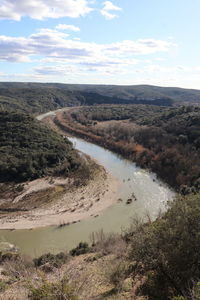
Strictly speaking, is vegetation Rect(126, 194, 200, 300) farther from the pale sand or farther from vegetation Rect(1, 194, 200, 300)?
the pale sand

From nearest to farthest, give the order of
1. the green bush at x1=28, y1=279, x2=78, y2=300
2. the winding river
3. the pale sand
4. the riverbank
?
the green bush at x1=28, y1=279, x2=78, y2=300 < the winding river < the pale sand < the riverbank

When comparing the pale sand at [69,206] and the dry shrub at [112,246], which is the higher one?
the dry shrub at [112,246]

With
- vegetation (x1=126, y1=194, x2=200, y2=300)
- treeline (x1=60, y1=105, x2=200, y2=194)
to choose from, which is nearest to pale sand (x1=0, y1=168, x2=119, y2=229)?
treeline (x1=60, y1=105, x2=200, y2=194)

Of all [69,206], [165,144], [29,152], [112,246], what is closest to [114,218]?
[69,206]

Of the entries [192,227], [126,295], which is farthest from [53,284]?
[192,227]

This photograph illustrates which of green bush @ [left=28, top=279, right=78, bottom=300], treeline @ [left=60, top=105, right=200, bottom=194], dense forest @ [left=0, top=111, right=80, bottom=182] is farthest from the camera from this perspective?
treeline @ [left=60, top=105, right=200, bottom=194]

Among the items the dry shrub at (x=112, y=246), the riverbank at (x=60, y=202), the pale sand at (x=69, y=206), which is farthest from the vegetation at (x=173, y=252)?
the pale sand at (x=69, y=206)

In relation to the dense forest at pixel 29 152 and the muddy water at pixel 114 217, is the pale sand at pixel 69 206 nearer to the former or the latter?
the muddy water at pixel 114 217
